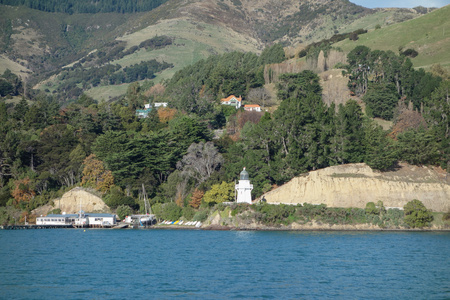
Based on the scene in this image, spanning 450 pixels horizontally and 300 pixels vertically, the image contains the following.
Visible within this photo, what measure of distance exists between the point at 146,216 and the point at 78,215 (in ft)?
42.6

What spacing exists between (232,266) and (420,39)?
4542 inches

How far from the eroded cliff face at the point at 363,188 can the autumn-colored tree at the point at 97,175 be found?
2882cm

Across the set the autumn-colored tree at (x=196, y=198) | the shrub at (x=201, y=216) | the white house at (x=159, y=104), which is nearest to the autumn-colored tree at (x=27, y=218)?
the autumn-colored tree at (x=196, y=198)

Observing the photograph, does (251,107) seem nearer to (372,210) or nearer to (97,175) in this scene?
(97,175)

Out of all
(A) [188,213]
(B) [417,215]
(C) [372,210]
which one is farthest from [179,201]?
(B) [417,215]

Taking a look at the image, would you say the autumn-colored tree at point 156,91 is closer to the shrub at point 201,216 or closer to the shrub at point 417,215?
the shrub at point 201,216

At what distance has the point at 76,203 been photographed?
332 feet

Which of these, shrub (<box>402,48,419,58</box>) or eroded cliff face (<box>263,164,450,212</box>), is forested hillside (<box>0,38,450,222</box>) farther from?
shrub (<box>402,48,419,58</box>)

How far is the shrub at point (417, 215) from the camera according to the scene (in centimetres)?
7962

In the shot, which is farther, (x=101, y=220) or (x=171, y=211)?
(x=101, y=220)

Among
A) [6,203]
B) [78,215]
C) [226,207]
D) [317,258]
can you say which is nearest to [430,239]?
[317,258]

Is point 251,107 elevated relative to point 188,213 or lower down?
elevated

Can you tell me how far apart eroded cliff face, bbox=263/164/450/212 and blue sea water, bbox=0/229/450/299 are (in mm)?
8824

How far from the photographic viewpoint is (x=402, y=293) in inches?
1623
